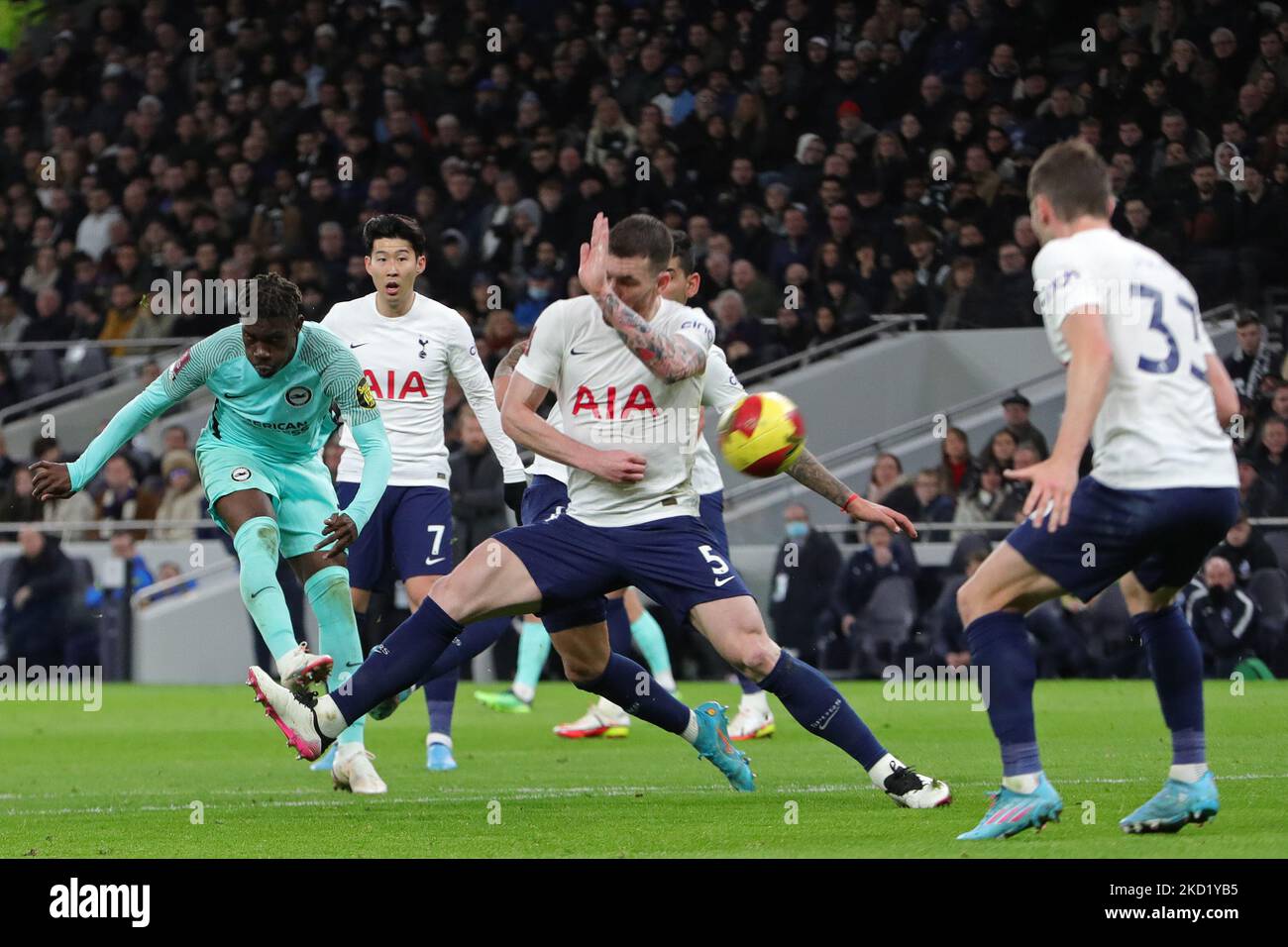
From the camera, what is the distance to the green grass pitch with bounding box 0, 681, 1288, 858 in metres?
6.18

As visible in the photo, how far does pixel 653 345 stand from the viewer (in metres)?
6.61

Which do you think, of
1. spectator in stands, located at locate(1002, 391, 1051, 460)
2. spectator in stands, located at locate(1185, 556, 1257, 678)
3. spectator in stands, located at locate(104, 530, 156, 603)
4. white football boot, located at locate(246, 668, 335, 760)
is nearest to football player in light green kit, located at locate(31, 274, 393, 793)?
white football boot, located at locate(246, 668, 335, 760)

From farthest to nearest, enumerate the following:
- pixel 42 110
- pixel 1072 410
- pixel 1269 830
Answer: pixel 42 110
pixel 1269 830
pixel 1072 410

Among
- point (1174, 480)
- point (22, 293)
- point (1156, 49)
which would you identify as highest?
point (1156, 49)

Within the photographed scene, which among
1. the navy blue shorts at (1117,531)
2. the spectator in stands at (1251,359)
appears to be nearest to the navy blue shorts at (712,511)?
the navy blue shorts at (1117,531)

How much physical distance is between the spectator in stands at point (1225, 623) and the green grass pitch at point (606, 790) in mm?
975

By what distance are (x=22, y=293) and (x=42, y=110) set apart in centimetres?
324

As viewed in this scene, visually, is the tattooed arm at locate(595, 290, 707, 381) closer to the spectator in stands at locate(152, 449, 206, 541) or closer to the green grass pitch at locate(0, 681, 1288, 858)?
the green grass pitch at locate(0, 681, 1288, 858)

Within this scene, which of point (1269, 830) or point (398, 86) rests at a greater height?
point (398, 86)

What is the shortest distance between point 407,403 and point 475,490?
608 centimetres

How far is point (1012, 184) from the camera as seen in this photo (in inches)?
701

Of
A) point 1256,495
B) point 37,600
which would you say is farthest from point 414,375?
point 37,600
